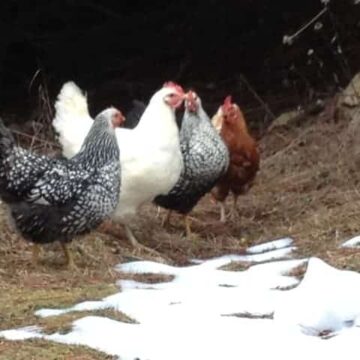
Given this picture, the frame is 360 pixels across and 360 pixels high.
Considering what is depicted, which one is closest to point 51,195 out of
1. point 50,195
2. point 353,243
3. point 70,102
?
point 50,195

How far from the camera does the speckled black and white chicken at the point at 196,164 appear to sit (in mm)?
8469

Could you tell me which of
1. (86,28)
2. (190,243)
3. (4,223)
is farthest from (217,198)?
(86,28)

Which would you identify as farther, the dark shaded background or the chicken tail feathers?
the dark shaded background

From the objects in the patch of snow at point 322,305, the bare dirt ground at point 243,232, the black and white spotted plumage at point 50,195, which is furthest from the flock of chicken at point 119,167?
the patch of snow at point 322,305

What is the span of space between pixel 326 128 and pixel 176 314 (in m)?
6.71

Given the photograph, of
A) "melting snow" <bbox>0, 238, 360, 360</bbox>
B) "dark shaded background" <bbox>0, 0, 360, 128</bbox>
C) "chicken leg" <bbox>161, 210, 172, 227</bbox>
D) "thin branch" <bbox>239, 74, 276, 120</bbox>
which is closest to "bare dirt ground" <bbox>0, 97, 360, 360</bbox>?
"chicken leg" <bbox>161, 210, 172, 227</bbox>

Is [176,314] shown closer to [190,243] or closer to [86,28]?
[190,243]

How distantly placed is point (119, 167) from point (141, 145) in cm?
67

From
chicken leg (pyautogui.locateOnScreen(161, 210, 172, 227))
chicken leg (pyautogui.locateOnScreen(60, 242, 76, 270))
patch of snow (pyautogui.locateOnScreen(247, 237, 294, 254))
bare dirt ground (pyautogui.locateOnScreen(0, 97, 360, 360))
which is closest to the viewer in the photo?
bare dirt ground (pyautogui.locateOnScreen(0, 97, 360, 360))

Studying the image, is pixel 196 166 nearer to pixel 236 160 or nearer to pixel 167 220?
pixel 167 220

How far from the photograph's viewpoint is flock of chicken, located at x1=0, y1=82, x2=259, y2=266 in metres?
6.76

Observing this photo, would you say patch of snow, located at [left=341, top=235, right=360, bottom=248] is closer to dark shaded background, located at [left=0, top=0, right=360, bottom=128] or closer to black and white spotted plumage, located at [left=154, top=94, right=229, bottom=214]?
black and white spotted plumage, located at [left=154, top=94, right=229, bottom=214]

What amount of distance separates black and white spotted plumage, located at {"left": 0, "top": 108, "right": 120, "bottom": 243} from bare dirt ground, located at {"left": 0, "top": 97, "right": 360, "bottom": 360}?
29cm

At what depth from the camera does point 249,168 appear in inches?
367
